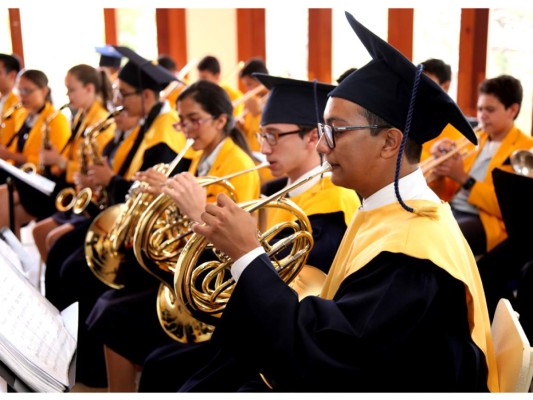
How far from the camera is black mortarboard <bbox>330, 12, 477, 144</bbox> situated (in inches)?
64.2

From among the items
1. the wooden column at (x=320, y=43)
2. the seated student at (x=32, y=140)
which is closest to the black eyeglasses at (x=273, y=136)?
the seated student at (x=32, y=140)

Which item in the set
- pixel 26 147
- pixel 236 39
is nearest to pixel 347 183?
pixel 26 147

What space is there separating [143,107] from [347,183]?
269 cm

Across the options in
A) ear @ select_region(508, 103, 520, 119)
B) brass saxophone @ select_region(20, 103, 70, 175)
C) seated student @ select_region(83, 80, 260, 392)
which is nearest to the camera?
seated student @ select_region(83, 80, 260, 392)

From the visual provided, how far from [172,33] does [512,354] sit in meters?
8.06

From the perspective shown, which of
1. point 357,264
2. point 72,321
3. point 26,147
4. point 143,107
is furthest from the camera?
point 26,147

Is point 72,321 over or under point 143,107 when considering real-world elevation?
under

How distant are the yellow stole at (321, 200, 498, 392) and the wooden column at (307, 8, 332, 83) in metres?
6.73

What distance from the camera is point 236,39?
8898mm

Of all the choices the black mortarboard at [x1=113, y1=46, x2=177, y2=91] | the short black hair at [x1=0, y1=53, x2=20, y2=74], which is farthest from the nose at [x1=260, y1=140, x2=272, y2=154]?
the short black hair at [x1=0, y1=53, x2=20, y2=74]

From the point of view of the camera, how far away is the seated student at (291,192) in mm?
2428

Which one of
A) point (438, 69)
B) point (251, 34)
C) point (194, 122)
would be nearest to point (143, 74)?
point (194, 122)

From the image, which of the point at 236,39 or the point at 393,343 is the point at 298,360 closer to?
the point at 393,343

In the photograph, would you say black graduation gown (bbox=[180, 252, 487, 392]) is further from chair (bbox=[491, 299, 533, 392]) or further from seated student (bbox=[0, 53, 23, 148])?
seated student (bbox=[0, 53, 23, 148])
